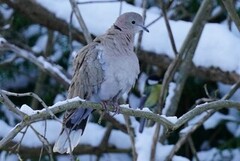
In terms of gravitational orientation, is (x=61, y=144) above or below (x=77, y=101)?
below

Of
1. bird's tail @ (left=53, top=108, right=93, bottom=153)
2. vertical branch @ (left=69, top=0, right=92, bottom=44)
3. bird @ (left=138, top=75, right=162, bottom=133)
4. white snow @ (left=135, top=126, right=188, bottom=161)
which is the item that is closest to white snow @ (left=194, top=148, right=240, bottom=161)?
bird @ (left=138, top=75, right=162, bottom=133)

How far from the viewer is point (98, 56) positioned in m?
3.06

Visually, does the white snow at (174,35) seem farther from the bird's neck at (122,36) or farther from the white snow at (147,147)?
the bird's neck at (122,36)

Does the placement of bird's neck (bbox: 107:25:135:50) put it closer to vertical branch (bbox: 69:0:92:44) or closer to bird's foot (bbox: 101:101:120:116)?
bird's foot (bbox: 101:101:120:116)

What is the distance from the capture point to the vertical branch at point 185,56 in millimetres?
3570

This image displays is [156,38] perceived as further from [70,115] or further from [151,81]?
[70,115]

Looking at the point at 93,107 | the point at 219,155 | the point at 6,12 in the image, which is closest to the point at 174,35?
the point at 219,155

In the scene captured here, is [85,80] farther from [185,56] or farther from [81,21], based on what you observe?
[185,56]

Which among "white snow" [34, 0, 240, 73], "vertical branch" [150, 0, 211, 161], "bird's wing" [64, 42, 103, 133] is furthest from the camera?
"white snow" [34, 0, 240, 73]

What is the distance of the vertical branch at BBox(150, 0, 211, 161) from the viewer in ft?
11.7

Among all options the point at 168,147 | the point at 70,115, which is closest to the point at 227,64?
the point at 168,147

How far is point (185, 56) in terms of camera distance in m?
3.94

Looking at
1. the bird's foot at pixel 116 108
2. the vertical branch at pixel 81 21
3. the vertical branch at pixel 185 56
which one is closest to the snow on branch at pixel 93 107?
the bird's foot at pixel 116 108

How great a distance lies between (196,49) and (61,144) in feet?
4.80
